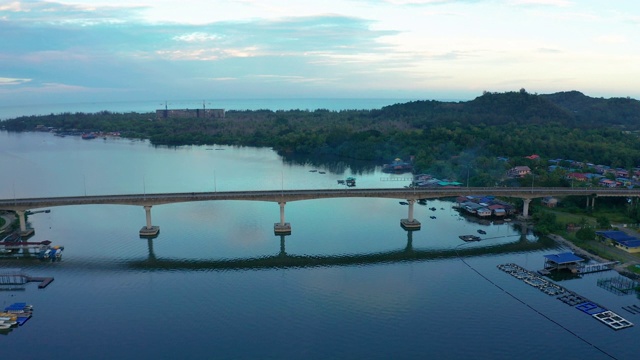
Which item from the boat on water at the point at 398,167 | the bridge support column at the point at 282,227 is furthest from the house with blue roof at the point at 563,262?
the boat on water at the point at 398,167

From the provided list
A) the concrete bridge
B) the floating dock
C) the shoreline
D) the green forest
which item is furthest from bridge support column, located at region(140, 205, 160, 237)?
the green forest

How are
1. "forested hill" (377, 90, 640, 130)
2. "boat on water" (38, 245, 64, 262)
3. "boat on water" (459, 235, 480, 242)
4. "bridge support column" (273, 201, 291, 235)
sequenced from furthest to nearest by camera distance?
"forested hill" (377, 90, 640, 130) → "bridge support column" (273, 201, 291, 235) → "boat on water" (459, 235, 480, 242) → "boat on water" (38, 245, 64, 262)

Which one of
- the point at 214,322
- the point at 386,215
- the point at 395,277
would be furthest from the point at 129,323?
the point at 386,215

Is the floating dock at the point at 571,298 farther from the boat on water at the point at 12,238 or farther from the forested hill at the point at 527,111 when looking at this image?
the forested hill at the point at 527,111

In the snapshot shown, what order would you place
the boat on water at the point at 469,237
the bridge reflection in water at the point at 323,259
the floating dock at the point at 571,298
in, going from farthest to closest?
the boat on water at the point at 469,237, the bridge reflection in water at the point at 323,259, the floating dock at the point at 571,298

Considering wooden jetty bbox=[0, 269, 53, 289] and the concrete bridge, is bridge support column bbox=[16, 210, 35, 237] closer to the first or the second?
the concrete bridge

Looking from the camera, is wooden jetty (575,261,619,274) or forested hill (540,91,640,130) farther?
forested hill (540,91,640,130)

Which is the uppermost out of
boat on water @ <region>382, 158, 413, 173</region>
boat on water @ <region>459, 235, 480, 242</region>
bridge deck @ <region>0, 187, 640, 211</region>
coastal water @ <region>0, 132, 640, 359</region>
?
bridge deck @ <region>0, 187, 640, 211</region>

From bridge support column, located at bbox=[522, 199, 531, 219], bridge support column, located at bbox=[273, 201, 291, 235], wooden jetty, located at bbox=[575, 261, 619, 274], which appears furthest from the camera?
bridge support column, located at bbox=[522, 199, 531, 219]
